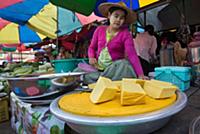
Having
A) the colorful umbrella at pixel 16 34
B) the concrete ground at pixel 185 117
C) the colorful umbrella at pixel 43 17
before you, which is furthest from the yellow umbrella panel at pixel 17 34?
the concrete ground at pixel 185 117

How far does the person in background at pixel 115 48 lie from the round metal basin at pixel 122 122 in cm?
54

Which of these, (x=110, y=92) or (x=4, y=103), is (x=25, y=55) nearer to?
(x=4, y=103)

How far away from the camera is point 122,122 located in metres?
0.62

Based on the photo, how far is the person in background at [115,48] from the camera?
1.25 metres

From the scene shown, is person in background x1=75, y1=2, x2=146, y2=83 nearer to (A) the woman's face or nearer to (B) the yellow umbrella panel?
(A) the woman's face

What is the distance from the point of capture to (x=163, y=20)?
4176 millimetres

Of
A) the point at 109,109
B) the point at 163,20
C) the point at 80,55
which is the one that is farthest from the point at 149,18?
the point at 109,109

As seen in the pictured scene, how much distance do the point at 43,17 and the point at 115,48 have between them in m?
3.42

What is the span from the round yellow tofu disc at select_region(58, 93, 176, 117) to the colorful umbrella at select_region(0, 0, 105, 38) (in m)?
2.48

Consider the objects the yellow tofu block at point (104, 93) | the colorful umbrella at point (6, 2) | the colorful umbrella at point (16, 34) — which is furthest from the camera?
the colorful umbrella at point (16, 34)

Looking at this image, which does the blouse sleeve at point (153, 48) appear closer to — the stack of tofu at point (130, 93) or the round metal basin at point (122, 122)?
the stack of tofu at point (130, 93)

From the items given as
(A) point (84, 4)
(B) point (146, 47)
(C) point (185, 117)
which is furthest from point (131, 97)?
(B) point (146, 47)

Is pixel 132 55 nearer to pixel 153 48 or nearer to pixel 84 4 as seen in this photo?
pixel 84 4

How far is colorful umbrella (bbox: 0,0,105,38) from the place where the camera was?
329 centimetres
